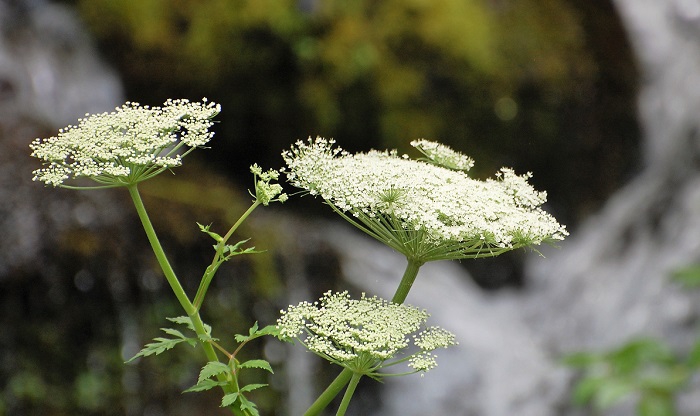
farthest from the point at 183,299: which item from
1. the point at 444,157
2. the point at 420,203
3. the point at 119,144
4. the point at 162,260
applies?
the point at 444,157

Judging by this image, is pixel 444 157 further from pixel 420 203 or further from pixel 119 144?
pixel 119 144

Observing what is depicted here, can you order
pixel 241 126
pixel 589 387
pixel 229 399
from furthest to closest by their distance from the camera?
pixel 241 126 → pixel 589 387 → pixel 229 399

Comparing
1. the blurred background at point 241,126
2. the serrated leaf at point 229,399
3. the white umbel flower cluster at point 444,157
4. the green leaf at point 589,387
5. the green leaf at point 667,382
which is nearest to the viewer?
the serrated leaf at point 229,399

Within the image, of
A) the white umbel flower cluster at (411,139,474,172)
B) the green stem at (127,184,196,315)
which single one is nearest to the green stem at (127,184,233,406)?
the green stem at (127,184,196,315)

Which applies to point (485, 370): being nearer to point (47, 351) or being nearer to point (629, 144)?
point (629, 144)

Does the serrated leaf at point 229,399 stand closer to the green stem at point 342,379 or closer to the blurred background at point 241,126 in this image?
the green stem at point 342,379

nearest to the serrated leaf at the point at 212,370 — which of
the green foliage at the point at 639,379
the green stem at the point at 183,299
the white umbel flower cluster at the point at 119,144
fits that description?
the green stem at the point at 183,299

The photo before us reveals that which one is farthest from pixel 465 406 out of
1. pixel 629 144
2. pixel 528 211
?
pixel 528 211
